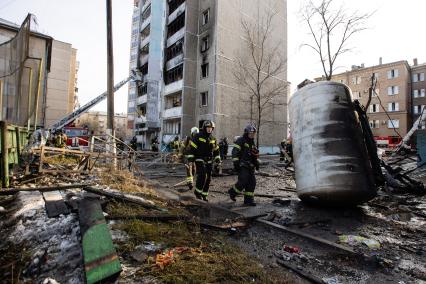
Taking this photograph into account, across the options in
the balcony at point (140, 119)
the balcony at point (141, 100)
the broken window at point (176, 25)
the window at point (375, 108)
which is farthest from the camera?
the window at point (375, 108)

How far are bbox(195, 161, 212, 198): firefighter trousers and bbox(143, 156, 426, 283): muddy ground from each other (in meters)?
0.42

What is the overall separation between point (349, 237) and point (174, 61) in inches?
1102

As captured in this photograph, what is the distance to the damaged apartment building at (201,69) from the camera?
26.2 meters

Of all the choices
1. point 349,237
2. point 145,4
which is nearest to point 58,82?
point 145,4

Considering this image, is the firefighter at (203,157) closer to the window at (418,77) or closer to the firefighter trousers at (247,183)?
the firefighter trousers at (247,183)

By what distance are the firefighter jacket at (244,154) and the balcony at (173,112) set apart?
2158 centimetres

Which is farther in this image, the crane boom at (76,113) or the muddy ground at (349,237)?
the crane boom at (76,113)

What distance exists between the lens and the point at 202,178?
6.55m

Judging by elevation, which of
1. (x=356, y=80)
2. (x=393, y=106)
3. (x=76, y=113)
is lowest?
(x=76, y=113)

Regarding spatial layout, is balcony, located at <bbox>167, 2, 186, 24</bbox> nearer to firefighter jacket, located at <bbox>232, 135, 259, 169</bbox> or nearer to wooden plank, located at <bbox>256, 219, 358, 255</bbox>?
firefighter jacket, located at <bbox>232, 135, 259, 169</bbox>

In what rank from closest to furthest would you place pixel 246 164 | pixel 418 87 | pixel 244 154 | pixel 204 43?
pixel 246 164
pixel 244 154
pixel 204 43
pixel 418 87

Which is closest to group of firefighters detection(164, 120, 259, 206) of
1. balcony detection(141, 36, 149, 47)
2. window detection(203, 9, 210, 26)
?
window detection(203, 9, 210, 26)

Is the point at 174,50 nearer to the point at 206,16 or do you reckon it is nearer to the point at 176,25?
the point at 176,25

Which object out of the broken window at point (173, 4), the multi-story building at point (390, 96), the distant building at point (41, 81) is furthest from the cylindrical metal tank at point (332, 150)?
the multi-story building at point (390, 96)
